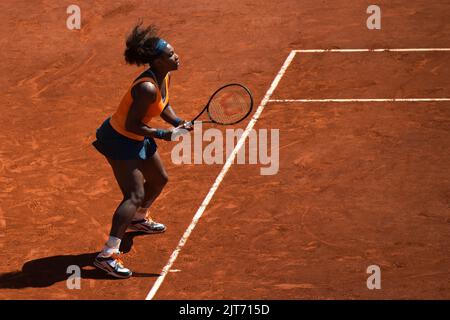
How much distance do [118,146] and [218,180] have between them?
2180 millimetres

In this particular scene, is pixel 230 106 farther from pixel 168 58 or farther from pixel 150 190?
pixel 168 58

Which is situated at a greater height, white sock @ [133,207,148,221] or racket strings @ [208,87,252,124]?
racket strings @ [208,87,252,124]

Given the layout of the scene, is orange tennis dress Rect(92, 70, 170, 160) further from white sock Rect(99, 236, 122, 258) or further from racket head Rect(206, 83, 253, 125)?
racket head Rect(206, 83, 253, 125)

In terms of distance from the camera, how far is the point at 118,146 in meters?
10.3

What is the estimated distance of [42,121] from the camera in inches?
554

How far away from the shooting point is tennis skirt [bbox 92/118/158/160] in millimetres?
10258

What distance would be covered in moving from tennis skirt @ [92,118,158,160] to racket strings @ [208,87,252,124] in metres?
2.85

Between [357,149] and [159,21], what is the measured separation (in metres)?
6.01

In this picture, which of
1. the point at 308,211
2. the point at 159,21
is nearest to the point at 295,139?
the point at 308,211

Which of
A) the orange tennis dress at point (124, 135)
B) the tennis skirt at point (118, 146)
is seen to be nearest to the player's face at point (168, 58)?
the orange tennis dress at point (124, 135)

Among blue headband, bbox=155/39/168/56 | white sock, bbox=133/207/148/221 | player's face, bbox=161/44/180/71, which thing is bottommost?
white sock, bbox=133/207/148/221

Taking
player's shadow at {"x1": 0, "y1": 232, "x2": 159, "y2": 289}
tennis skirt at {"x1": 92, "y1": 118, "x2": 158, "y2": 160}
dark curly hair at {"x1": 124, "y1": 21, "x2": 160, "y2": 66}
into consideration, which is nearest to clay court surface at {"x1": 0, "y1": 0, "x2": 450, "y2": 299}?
player's shadow at {"x1": 0, "y1": 232, "x2": 159, "y2": 289}

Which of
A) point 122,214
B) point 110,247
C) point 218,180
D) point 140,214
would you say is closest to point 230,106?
point 218,180

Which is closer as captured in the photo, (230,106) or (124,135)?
(124,135)
